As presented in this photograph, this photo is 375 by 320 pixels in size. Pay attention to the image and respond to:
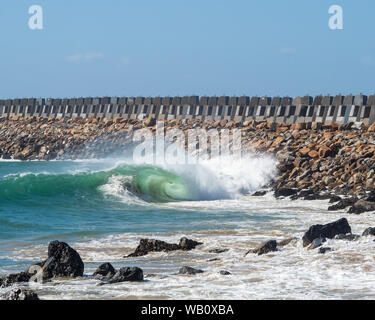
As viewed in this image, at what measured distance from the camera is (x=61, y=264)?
9258 mm

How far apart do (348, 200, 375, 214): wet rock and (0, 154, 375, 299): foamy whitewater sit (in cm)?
43

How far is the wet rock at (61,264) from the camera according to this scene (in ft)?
30.2

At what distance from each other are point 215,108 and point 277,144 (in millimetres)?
12440

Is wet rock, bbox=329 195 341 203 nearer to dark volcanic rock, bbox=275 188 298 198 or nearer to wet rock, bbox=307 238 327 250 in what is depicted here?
dark volcanic rock, bbox=275 188 298 198

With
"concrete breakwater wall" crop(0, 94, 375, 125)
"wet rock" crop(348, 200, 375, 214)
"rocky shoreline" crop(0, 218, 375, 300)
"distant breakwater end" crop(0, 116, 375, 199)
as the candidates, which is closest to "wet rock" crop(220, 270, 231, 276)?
"rocky shoreline" crop(0, 218, 375, 300)

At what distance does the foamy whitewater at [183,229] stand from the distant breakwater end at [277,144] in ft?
3.65

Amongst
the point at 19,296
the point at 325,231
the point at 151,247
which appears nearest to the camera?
the point at 19,296

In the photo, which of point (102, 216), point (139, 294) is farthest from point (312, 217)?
point (139, 294)

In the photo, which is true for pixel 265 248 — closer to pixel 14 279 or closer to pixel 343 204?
pixel 14 279

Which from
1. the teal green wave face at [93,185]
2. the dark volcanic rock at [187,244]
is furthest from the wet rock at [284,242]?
the teal green wave face at [93,185]

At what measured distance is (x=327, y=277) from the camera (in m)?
8.76

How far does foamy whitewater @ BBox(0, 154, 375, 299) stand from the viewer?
840 cm

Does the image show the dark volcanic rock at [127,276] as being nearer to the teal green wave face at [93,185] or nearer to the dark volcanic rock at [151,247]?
the dark volcanic rock at [151,247]

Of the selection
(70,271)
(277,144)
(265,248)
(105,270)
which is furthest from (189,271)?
(277,144)
